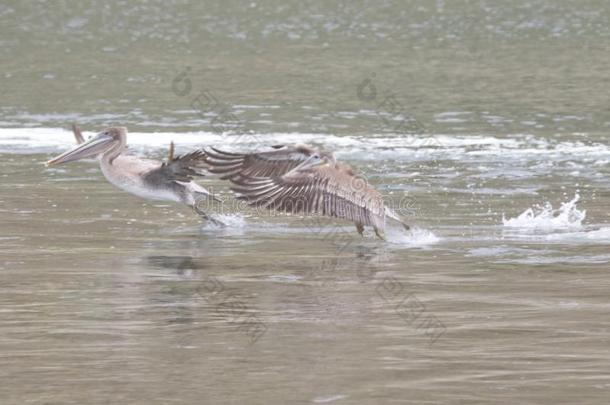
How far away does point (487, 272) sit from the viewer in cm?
987

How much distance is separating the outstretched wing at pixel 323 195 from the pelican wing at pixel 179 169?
4.15ft

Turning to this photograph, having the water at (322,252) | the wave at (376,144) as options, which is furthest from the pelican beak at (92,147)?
the wave at (376,144)

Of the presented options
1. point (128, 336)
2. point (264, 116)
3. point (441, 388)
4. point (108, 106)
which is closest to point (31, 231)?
point (128, 336)

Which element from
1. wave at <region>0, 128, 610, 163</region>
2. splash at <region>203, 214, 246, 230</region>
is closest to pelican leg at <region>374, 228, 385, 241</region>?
splash at <region>203, 214, 246, 230</region>

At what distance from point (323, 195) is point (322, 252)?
43 centimetres

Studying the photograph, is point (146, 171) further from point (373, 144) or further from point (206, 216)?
point (373, 144)

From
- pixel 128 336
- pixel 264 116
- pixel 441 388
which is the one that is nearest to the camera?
pixel 441 388

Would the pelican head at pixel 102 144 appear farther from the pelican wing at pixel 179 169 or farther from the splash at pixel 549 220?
the splash at pixel 549 220

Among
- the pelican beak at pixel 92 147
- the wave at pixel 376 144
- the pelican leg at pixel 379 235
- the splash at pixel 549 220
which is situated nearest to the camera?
the pelican leg at pixel 379 235

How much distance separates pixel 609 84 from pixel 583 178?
1189 cm

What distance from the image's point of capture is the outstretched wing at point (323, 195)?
36.7 feet

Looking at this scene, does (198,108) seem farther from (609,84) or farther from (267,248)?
(267,248)

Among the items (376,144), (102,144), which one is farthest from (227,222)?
(376,144)

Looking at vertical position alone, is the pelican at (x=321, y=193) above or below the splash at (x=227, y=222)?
above
